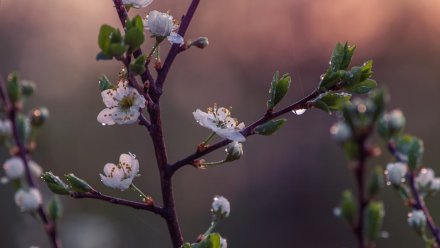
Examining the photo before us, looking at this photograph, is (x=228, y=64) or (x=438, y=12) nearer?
(x=438, y=12)

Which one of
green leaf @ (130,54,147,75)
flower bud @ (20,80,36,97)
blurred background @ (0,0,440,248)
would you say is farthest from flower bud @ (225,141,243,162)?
blurred background @ (0,0,440,248)

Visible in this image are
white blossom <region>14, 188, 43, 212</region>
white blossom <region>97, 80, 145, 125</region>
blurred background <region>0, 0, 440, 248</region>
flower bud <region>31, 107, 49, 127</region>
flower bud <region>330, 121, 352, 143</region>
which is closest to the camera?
flower bud <region>330, 121, 352, 143</region>

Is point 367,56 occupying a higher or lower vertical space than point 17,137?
lower

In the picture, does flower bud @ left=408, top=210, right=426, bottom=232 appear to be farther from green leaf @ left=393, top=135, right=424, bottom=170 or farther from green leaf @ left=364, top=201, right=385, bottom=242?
green leaf @ left=364, top=201, right=385, bottom=242

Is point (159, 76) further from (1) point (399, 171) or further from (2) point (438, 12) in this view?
(2) point (438, 12)

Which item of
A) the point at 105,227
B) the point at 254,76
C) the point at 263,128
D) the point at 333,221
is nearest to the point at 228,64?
the point at 254,76

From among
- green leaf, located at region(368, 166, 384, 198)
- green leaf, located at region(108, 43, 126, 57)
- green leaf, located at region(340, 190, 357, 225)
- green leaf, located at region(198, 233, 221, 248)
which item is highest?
green leaf, located at region(108, 43, 126, 57)

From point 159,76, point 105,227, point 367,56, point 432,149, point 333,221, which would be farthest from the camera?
point 367,56
